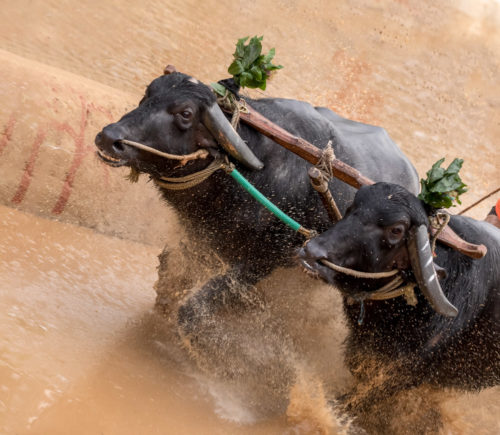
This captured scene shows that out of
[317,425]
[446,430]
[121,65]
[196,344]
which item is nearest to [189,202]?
[196,344]

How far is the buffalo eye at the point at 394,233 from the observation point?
3.21 meters

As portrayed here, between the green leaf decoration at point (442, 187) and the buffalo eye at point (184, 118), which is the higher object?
the green leaf decoration at point (442, 187)

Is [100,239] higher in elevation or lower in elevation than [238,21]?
lower

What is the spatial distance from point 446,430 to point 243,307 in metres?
1.65

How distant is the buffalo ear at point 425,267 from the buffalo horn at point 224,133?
3.55 ft

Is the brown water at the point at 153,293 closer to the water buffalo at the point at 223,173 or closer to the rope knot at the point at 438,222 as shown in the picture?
the water buffalo at the point at 223,173

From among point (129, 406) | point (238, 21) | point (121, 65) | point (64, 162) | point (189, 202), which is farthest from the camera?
point (238, 21)

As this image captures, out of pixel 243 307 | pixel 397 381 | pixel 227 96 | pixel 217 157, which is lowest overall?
pixel 243 307

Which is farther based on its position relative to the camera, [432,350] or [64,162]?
[64,162]

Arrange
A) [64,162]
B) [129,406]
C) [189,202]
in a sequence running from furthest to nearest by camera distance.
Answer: [64,162] < [189,202] < [129,406]

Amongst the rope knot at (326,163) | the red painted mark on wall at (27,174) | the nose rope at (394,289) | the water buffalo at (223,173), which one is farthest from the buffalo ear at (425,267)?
the red painted mark on wall at (27,174)

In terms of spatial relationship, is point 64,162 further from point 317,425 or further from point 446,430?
point 446,430

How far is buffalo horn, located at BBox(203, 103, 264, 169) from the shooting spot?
3590 millimetres

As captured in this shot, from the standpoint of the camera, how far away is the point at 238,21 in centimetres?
1003
